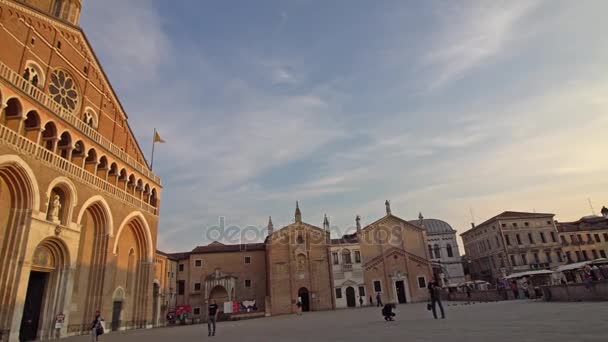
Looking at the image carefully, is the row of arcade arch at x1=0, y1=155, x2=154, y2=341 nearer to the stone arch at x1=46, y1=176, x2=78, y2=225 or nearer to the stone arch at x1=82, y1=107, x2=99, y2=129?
the stone arch at x1=46, y1=176, x2=78, y2=225

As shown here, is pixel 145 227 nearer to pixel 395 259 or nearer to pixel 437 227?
pixel 395 259

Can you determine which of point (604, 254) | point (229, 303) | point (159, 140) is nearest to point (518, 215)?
point (604, 254)

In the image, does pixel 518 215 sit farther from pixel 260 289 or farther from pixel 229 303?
pixel 229 303

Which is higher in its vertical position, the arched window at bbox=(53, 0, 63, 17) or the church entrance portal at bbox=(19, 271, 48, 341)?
the arched window at bbox=(53, 0, 63, 17)

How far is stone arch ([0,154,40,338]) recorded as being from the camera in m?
15.7

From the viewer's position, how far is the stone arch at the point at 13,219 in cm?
1573

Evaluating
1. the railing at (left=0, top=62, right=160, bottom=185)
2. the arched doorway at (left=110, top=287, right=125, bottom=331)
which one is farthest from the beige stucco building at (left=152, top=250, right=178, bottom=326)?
the railing at (left=0, top=62, right=160, bottom=185)

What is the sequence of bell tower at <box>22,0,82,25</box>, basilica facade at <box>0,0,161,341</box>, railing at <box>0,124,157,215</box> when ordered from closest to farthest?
railing at <box>0,124,157,215</box> → basilica facade at <box>0,0,161,341</box> → bell tower at <box>22,0,82,25</box>

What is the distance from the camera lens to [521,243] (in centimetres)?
5072

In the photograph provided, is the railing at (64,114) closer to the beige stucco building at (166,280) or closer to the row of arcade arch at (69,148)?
the row of arcade arch at (69,148)

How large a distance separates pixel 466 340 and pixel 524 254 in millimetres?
52109

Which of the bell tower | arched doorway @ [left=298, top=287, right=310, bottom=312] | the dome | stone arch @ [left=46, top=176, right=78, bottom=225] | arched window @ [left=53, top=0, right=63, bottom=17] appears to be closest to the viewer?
stone arch @ [left=46, top=176, right=78, bottom=225]

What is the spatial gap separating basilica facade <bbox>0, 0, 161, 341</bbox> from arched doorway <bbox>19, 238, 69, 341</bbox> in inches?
1.9

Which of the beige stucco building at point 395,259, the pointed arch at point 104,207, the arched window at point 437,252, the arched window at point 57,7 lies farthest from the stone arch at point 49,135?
the arched window at point 437,252
